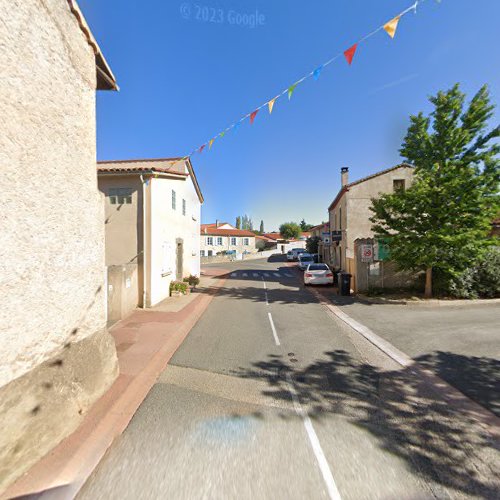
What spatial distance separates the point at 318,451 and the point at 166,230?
9.69 metres

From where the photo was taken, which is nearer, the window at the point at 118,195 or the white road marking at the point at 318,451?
the white road marking at the point at 318,451

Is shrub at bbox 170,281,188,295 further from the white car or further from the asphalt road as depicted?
the white car

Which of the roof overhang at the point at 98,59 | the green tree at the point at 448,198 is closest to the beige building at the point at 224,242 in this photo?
the green tree at the point at 448,198

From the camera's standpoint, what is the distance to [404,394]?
3895 millimetres

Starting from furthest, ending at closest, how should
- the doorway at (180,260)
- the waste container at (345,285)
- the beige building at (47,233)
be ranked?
the doorway at (180,260) → the waste container at (345,285) → the beige building at (47,233)

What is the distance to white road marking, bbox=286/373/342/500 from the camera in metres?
2.31

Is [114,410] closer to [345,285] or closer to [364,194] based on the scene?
[345,285]

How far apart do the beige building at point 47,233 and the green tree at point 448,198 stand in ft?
32.8

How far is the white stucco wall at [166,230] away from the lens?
951cm

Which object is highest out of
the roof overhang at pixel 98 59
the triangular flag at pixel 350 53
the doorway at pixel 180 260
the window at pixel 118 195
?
Answer: the triangular flag at pixel 350 53

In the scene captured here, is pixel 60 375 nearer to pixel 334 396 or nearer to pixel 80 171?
pixel 80 171

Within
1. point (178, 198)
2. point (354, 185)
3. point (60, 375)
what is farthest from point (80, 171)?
point (354, 185)

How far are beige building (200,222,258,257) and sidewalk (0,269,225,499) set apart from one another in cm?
3617

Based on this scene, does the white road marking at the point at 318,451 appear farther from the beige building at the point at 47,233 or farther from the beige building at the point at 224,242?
the beige building at the point at 224,242
